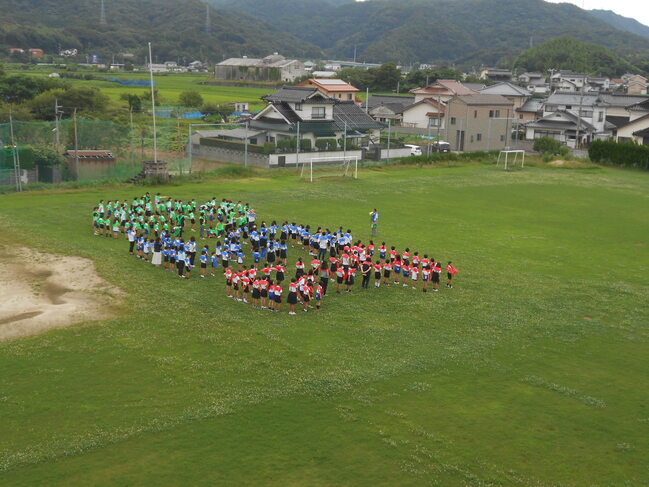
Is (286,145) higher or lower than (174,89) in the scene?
lower

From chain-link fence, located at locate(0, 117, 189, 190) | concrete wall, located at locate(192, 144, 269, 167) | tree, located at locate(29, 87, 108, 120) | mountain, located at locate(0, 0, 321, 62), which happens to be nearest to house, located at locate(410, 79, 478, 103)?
concrete wall, located at locate(192, 144, 269, 167)

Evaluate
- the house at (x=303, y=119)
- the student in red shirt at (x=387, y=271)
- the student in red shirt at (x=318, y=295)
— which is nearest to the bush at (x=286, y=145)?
the house at (x=303, y=119)

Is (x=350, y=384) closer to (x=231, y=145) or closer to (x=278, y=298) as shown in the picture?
(x=278, y=298)

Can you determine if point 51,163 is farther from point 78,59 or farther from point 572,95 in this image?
point 78,59

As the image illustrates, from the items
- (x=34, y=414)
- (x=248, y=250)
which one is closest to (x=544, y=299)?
(x=248, y=250)

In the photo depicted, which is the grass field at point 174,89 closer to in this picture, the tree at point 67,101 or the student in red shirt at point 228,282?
the tree at point 67,101

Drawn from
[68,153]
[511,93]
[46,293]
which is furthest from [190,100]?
[46,293]
